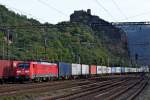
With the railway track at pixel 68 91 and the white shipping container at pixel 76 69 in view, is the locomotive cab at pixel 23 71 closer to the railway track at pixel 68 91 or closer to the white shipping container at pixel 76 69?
the railway track at pixel 68 91

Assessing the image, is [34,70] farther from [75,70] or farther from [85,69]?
[85,69]

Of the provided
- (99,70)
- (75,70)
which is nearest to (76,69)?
(75,70)

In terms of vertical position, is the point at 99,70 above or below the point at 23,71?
above

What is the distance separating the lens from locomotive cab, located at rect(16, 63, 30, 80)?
54.2 m

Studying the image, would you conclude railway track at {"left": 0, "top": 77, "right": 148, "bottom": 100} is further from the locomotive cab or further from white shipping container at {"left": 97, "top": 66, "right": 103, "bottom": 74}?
white shipping container at {"left": 97, "top": 66, "right": 103, "bottom": 74}

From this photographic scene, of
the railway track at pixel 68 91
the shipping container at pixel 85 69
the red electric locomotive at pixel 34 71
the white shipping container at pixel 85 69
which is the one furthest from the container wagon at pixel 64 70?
the railway track at pixel 68 91

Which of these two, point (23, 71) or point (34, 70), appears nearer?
point (23, 71)

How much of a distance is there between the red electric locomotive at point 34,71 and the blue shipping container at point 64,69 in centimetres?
705

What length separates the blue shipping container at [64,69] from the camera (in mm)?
71300

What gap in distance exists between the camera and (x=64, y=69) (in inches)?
2884

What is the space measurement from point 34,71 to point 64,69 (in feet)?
58.4

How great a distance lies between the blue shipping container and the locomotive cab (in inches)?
614

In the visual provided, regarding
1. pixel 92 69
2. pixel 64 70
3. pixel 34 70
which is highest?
pixel 92 69

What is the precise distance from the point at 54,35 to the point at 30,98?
360ft
